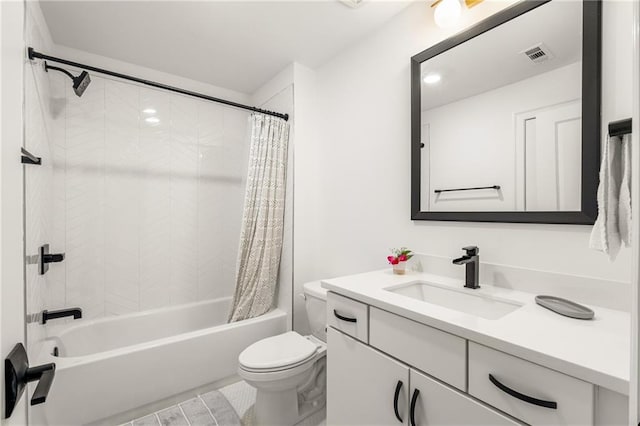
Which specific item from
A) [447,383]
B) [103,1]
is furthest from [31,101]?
[447,383]

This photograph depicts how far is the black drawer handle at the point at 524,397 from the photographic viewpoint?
642mm

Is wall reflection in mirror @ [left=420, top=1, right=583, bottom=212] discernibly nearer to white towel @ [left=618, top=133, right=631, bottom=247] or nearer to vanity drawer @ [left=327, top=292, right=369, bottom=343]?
white towel @ [left=618, top=133, right=631, bottom=247]

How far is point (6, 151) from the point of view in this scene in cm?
44

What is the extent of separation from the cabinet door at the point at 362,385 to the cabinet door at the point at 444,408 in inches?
1.9

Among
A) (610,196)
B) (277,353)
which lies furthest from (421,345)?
(277,353)

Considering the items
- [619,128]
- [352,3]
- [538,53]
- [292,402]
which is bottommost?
[292,402]

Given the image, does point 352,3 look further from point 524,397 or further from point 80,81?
point 524,397

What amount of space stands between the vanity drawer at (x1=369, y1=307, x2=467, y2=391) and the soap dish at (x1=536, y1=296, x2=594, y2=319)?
37cm

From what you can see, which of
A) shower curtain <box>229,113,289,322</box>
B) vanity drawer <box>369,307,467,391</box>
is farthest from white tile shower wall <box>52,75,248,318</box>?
vanity drawer <box>369,307,467,391</box>

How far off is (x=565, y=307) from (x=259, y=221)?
1.82 m

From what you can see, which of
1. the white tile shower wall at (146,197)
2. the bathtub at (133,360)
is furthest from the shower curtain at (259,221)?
the white tile shower wall at (146,197)

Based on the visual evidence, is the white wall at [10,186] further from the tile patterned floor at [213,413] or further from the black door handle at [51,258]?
the tile patterned floor at [213,413]

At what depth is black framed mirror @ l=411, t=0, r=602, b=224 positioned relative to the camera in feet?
3.32

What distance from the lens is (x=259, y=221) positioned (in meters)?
2.17
